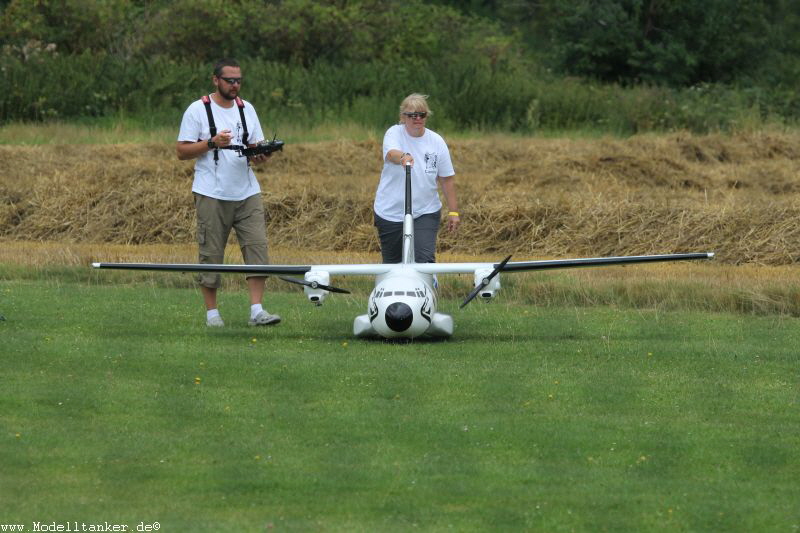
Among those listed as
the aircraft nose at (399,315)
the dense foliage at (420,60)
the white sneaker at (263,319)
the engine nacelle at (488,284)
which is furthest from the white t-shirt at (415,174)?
the dense foliage at (420,60)

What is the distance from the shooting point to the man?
44.1ft

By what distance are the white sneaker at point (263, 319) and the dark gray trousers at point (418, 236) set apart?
1288 millimetres

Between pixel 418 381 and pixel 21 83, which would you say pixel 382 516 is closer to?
pixel 418 381

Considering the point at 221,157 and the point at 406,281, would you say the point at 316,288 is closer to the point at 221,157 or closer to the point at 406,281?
the point at 406,281

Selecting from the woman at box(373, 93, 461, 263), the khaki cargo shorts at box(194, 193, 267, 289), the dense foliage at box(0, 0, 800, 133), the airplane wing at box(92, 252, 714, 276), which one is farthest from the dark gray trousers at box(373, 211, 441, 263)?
the dense foliage at box(0, 0, 800, 133)

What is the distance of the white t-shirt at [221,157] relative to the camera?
13.5 meters

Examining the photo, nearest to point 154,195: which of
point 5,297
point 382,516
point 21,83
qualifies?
point 5,297

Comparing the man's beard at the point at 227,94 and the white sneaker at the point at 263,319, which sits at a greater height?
the man's beard at the point at 227,94

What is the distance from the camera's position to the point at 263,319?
13.9m

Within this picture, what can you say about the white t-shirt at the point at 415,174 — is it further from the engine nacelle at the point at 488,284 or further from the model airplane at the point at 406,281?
the engine nacelle at the point at 488,284

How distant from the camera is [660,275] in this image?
61.3 feet

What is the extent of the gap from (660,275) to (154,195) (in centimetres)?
992

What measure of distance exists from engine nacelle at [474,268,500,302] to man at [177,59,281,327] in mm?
2101

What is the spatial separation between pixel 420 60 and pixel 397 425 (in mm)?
37398
